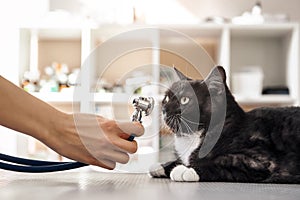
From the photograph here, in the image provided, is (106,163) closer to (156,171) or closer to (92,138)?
(92,138)

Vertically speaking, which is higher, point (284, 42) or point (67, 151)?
point (284, 42)

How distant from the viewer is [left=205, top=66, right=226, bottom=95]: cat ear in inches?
36.8

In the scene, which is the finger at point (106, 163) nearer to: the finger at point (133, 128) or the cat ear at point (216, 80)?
the finger at point (133, 128)

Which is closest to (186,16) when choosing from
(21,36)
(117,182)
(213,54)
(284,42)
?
(213,54)

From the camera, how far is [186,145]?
3.20 ft

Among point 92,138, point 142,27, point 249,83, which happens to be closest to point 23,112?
point 92,138

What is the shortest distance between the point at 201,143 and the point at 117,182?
0.21 metres

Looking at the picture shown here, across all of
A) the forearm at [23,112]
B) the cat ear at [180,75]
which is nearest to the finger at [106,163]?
the forearm at [23,112]

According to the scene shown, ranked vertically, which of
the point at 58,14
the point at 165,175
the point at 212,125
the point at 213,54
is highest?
the point at 58,14

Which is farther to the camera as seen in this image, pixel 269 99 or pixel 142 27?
pixel 269 99

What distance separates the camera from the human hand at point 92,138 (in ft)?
2.63

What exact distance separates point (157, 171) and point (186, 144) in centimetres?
8

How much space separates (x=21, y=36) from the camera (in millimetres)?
2684

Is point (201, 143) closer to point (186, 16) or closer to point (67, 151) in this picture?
point (67, 151)
